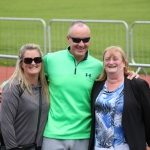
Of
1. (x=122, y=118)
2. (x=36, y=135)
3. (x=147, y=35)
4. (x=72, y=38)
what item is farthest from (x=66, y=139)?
(x=147, y=35)

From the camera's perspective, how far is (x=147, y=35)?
45.7 feet

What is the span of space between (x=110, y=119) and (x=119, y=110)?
0.11 meters

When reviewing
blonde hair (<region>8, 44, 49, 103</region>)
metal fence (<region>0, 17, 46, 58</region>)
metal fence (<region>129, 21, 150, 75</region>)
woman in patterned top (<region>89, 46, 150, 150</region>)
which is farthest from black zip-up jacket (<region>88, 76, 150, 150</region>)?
metal fence (<region>0, 17, 46, 58</region>)

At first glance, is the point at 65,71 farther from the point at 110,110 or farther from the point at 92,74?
the point at 110,110

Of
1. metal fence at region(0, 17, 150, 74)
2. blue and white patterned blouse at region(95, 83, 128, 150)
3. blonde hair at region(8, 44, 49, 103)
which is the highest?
metal fence at region(0, 17, 150, 74)

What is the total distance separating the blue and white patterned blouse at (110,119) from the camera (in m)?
4.71

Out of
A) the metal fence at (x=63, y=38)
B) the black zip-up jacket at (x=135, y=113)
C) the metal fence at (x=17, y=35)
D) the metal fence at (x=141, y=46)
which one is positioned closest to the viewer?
the black zip-up jacket at (x=135, y=113)

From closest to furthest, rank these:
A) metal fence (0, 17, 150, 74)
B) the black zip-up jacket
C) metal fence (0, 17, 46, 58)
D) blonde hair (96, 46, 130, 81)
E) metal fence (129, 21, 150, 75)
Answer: the black zip-up jacket < blonde hair (96, 46, 130, 81) < metal fence (129, 21, 150, 75) < metal fence (0, 17, 150, 74) < metal fence (0, 17, 46, 58)

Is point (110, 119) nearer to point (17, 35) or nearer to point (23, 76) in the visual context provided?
point (23, 76)

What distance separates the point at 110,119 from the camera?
4719mm

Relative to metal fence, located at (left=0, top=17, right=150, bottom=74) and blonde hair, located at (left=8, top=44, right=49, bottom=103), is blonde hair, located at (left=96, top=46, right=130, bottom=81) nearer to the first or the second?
blonde hair, located at (left=8, top=44, right=49, bottom=103)

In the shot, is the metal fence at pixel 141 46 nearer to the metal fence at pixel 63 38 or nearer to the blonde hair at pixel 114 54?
the metal fence at pixel 63 38

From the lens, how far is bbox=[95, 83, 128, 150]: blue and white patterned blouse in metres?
4.71

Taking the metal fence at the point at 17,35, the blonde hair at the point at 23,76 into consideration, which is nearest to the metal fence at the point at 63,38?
the metal fence at the point at 17,35
